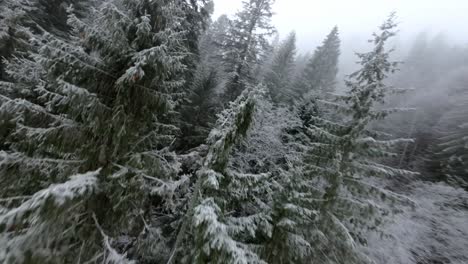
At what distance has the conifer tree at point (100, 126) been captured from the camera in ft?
17.4

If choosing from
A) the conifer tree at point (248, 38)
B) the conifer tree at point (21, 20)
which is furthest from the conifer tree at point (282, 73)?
the conifer tree at point (21, 20)

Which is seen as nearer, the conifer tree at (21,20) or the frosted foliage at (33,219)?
the frosted foliage at (33,219)

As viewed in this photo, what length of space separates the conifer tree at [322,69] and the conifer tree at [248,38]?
10.3 m

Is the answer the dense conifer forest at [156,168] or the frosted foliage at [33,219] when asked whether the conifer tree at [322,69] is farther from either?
the frosted foliage at [33,219]

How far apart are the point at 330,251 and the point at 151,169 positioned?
8.39 m

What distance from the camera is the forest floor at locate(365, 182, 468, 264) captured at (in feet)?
45.9

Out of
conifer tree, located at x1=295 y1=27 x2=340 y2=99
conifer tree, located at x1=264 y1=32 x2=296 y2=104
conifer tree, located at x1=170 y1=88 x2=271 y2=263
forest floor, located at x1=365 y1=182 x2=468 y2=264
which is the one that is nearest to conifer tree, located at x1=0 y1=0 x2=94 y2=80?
conifer tree, located at x1=170 y1=88 x2=271 y2=263

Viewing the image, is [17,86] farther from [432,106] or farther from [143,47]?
[432,106]

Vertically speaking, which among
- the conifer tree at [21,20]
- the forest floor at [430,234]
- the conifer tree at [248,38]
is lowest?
the forest floor at [430,234]

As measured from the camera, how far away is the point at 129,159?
245 inches

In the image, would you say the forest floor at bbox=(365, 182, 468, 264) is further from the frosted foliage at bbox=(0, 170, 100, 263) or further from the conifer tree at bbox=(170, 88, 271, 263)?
the frosted foliage at bbox=(0, 170, 100, 263)

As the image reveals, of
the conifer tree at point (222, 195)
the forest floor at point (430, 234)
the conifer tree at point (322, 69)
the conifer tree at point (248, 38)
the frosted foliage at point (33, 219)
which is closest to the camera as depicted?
the frosted foliage at point (33, 219)

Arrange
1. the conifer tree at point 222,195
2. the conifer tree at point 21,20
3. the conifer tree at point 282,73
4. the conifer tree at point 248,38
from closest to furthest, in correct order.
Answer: the conifer tree at point 222,195
the conifer tree at point 21,20
the conifer tree at point 248,38
the conifer tree at point 282,73

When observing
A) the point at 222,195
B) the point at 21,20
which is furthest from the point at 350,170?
the point at 21,20
